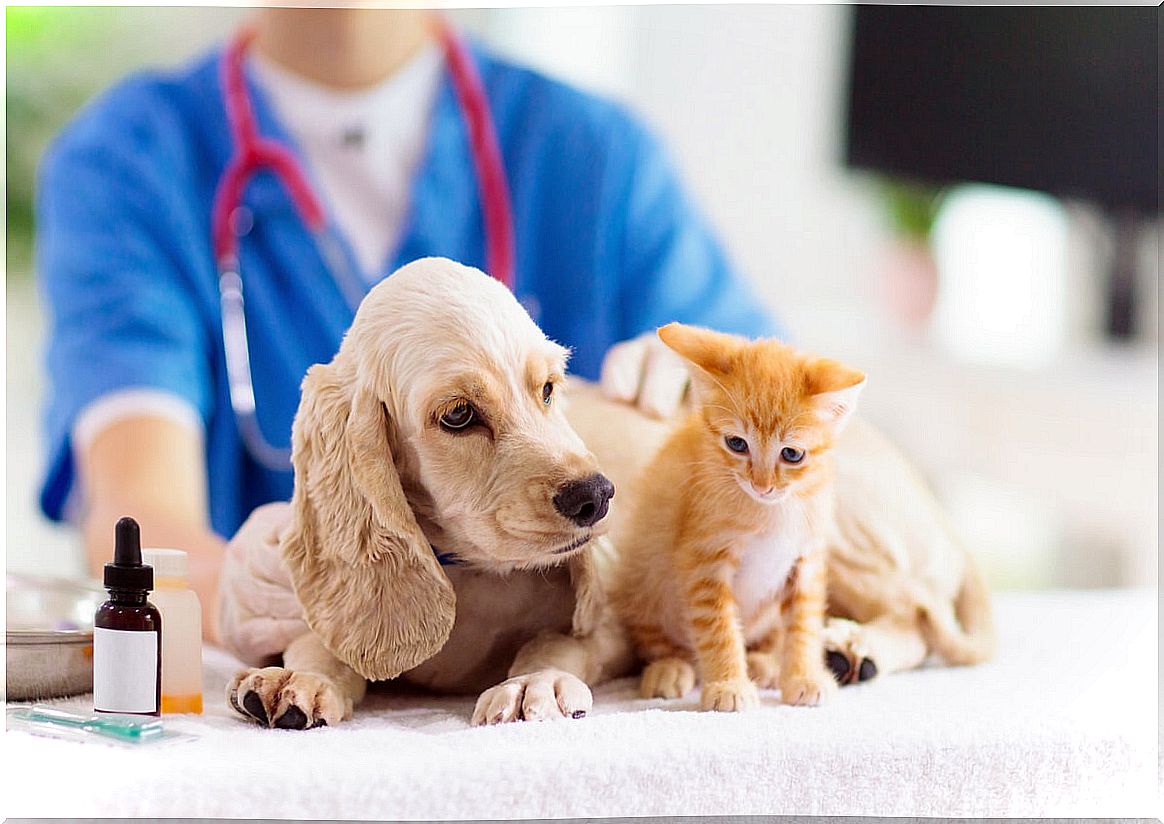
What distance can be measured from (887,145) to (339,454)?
8.22ft

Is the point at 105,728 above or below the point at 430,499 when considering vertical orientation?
below

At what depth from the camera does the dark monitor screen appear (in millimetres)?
2652

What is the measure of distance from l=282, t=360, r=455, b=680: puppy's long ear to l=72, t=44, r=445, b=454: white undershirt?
0.89 metres

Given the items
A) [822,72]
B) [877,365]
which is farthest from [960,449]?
[822,72]

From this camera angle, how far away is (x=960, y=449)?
117 inches

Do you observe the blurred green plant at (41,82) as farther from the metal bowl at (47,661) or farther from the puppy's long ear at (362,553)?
the puppy's long ear at (362,553)

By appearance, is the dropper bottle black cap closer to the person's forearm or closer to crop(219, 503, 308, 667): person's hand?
crop(219, 503, 308, 667): person's hand

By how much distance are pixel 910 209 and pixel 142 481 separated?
2350 millimetres

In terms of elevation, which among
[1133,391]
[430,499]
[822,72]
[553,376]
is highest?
[822,72]

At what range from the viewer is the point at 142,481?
1493 millimetres

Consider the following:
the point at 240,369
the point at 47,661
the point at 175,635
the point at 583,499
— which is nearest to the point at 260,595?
the point at 175,635

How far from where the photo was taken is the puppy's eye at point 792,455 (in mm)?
873

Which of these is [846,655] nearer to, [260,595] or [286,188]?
[260,595]

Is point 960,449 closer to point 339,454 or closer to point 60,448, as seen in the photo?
point 60,448
